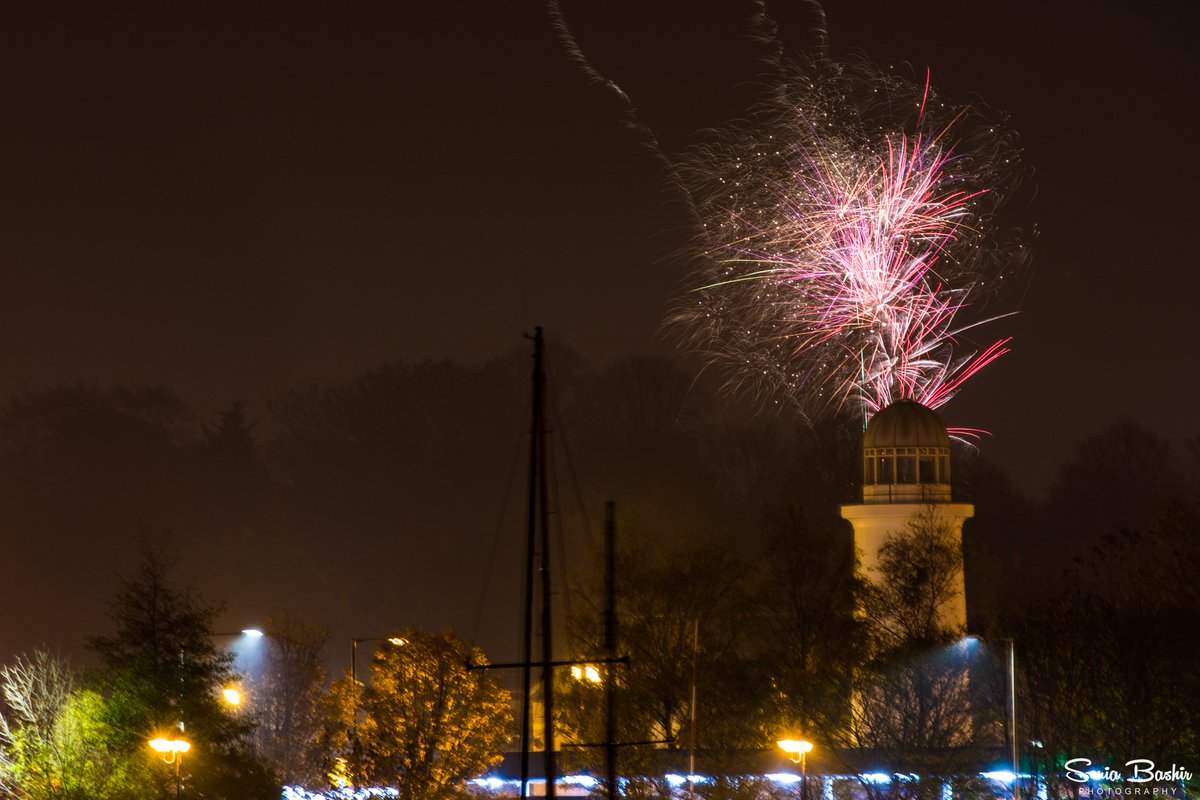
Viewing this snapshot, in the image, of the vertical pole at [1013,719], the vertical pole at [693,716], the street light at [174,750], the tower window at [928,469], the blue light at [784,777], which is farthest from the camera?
the tower window at [928,469]

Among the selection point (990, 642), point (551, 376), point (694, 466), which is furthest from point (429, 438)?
point (990, 642)

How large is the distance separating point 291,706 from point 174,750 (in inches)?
882

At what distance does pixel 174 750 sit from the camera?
46.0m

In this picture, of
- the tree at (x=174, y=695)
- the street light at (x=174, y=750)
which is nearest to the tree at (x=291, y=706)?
the tree at (x=174, y=695)

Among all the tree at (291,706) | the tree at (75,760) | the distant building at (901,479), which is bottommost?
the tree at (75,760)

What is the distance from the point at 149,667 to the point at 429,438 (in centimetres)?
6786

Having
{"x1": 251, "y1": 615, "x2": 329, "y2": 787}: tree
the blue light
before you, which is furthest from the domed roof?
{"x1": 251, "y1": 615, "x2": 329, "y2": 787}: tree

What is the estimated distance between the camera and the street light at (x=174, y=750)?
148 ft

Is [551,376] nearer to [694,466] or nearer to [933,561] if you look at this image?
[694,466]

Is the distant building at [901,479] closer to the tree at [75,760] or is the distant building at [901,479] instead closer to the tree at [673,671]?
the tree at [673,671]

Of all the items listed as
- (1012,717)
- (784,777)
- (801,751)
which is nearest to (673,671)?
(784,777)

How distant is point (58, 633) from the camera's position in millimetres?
114500

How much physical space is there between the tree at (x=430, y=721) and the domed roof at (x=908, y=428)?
47.9ft

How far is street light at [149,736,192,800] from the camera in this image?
148 ft
